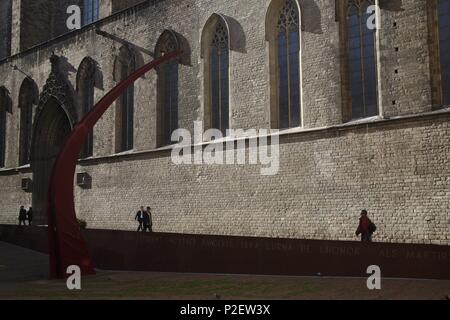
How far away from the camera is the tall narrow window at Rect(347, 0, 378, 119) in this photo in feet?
49.3

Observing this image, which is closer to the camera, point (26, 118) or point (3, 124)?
point (26, 118)

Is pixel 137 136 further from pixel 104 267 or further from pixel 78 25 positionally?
pixel 78 25

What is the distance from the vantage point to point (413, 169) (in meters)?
13.4

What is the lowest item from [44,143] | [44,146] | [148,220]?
[148,220]

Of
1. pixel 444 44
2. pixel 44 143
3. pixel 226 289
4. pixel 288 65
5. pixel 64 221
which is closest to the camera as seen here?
pixel 226 289

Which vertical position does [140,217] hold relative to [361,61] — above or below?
below

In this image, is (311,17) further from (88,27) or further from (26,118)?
(26,118)

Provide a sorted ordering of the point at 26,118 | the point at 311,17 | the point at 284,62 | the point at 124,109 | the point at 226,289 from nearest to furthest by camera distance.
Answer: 1. the point at 226,289
2. the point at 311,17
3. the point at 284,62
4. the point at 124,109
5. the point at 26,118

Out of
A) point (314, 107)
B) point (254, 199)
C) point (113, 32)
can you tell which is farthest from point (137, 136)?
point (314, 107)

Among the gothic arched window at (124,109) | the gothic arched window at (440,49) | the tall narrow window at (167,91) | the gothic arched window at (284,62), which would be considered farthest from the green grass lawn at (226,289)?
the gothic arched window at (124,109)

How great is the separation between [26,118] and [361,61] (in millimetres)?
19127

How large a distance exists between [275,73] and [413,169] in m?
5.84

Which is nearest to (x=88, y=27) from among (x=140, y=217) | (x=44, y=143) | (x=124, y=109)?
(x=124, y=109)

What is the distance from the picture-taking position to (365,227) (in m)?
13.2
